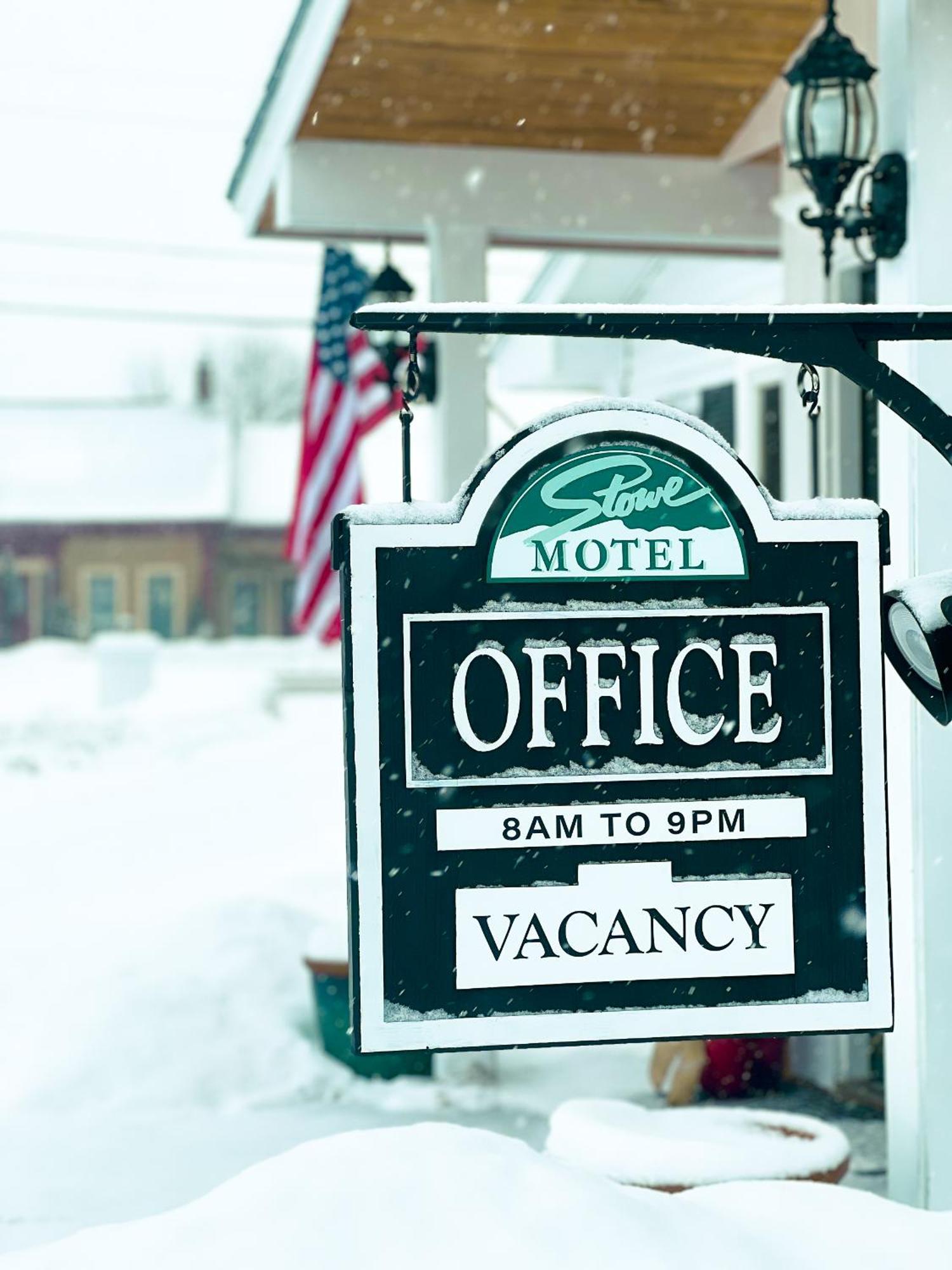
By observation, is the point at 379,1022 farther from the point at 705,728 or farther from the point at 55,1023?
the point at 55,1023

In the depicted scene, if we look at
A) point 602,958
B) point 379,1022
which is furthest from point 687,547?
point 379,1022

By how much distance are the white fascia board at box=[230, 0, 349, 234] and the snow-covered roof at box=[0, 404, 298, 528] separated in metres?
34.2

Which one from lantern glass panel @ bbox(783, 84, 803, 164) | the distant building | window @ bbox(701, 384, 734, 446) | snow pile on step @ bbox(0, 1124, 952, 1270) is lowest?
snow pile on step @ bbox(0, 1124, 952, 1270)

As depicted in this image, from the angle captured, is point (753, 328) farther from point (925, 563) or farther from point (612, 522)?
point (925, 563)

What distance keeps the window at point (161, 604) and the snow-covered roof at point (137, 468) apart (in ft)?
5.43

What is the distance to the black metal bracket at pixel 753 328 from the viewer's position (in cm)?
245

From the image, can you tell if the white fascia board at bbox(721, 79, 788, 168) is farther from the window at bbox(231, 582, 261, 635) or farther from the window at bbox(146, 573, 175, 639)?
the window at bbox(231, 582, 261, 635)

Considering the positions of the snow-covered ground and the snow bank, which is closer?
the snow-covered ground

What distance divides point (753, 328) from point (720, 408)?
7.17m

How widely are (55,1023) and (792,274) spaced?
15.2 feet

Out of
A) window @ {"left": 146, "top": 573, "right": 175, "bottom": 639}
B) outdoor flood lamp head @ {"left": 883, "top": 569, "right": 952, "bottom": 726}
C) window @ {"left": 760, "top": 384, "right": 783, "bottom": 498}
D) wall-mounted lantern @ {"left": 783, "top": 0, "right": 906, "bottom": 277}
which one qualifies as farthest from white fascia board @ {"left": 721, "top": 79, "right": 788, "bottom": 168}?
window @ {"left": 146, "top": 573, "right": 175, "bottom": 639}

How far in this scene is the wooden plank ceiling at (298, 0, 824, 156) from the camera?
5941mm

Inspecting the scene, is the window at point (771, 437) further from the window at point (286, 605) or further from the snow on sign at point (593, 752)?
the window at point (286, 605)

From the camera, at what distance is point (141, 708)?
25.9 m
